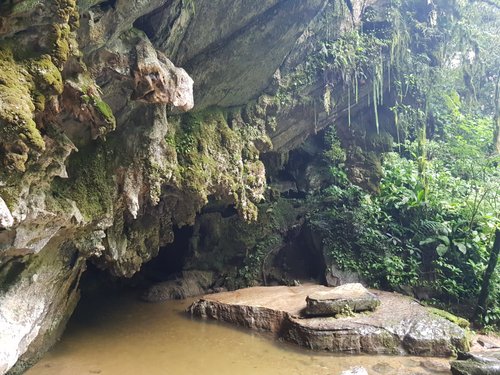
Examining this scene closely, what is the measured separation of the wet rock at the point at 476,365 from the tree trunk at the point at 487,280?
3449mm

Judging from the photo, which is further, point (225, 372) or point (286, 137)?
point (286, 137)

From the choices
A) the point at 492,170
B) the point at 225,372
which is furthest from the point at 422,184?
the point at 225,372

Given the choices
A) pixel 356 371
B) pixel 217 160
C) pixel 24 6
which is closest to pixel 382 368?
pixel 356 371

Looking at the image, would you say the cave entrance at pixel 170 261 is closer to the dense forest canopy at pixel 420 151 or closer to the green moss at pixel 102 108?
the dense forest canopy at pixel 420 151

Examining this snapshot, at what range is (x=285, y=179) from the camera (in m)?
15.2

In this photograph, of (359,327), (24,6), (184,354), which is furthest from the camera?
(359,327)

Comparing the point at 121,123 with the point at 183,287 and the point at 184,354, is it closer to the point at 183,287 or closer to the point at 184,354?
the point at 184,354

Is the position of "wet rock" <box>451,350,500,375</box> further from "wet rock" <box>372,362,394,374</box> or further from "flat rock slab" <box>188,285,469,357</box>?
"wet rock" <box>372,362,394,374</box>

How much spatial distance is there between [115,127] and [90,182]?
1170 mm

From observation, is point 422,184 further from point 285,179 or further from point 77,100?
point 77,100

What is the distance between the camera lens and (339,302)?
8.80 m

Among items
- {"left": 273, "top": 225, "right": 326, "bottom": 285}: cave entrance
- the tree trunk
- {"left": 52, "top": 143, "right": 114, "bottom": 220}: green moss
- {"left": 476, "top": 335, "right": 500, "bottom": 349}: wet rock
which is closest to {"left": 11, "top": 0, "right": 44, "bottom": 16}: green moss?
{"left": 52, "top": 143, "right": 114, "bottom": 220}: green moss

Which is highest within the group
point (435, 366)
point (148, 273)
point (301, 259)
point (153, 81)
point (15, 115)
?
point (153, 81)

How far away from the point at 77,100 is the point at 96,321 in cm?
622
